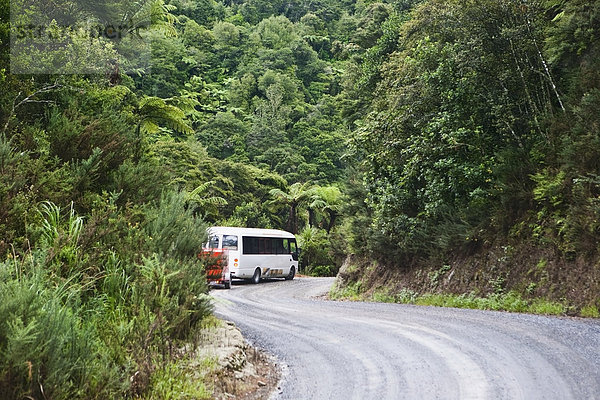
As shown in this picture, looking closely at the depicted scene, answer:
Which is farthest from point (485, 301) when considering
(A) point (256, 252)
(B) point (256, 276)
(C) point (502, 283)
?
(B) point (256, 276)

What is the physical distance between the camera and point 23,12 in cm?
926

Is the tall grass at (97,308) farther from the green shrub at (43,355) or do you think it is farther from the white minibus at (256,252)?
the white minibus at (256,252)

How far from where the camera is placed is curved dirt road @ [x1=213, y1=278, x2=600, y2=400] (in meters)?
5.37

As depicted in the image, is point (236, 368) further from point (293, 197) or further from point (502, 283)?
point (293, 197)

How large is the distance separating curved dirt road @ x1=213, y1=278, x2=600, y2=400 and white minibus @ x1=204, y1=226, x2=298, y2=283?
1315 cm

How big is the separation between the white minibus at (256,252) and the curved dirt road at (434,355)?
13.1m

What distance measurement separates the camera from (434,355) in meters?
6.79

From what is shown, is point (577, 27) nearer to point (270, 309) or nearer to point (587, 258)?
point (587, 258)

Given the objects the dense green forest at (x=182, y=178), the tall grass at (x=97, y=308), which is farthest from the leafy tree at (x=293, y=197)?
the tall grass at (x=97, y=308)

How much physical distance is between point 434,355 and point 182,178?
8.59 m

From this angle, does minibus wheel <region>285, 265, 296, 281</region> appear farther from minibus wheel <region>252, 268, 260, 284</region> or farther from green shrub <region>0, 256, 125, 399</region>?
green shrub <region>0, 256, 125, 399</region>

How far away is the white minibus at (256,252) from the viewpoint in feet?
80.9

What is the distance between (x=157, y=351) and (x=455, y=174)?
9752mm

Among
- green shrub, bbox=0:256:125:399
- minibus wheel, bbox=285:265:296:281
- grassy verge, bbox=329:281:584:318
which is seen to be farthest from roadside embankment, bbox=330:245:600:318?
minibus wheel, bbox=285:265:296:281
